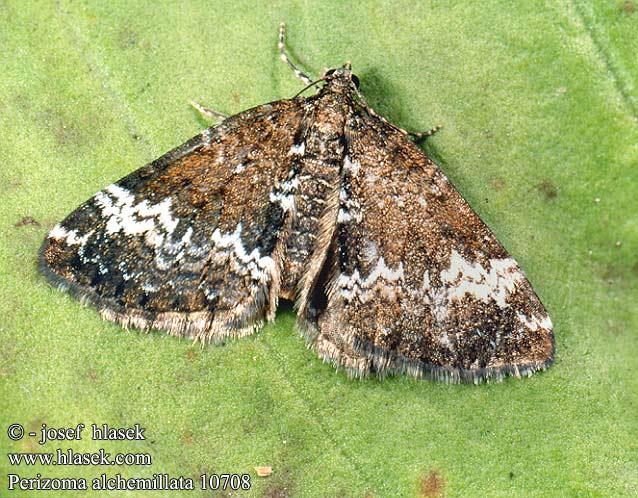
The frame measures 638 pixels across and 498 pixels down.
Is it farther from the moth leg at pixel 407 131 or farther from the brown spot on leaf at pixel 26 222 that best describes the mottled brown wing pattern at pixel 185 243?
the moth leg at pixel 407 131

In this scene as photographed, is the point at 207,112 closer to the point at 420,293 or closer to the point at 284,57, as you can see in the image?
the point at 284,57

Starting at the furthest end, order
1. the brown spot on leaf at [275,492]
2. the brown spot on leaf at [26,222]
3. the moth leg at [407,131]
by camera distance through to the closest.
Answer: the moth leg at [407,131] → the brown spot on leaf at [26,222] → the brown spot on leaf at [275,492]

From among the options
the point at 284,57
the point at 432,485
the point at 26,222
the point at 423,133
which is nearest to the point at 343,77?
the point at 284,57

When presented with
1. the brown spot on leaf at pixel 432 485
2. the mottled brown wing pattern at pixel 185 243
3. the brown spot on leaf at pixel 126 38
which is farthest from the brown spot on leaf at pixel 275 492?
the brown spot on leaf at pixel 126 38

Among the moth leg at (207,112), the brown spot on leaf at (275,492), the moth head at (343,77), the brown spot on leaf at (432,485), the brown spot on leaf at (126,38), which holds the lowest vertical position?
the brown spot on leaf at (432,485)

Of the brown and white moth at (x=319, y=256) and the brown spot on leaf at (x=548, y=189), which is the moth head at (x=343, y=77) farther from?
the brown spot on leaf at (x=548, y=189)

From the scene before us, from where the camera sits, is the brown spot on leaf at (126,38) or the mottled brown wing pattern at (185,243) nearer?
the mottled brown wing pattern at (185,243)

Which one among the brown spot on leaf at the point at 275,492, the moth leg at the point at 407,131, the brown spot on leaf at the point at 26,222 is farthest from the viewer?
the moth leg at the point at 407,131

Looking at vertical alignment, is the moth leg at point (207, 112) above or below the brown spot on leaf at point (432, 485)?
above

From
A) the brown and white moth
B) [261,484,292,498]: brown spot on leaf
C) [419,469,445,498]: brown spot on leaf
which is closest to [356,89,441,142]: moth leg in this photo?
the brown and white moth
